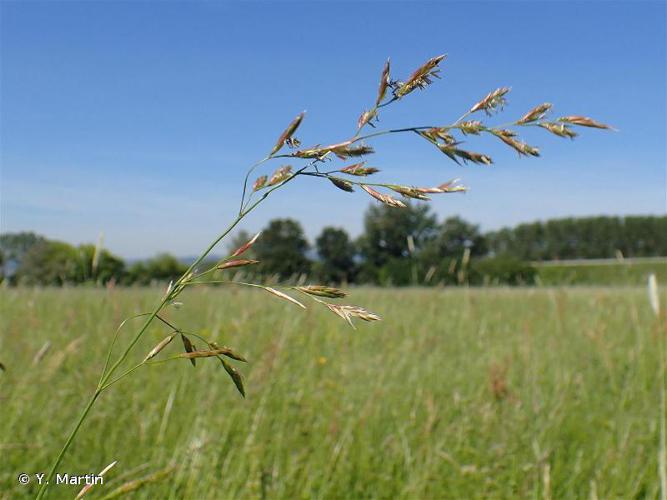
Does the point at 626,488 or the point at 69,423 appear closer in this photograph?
the point at 626,488

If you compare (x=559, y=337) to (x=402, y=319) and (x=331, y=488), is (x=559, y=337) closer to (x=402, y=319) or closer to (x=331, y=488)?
(x=402, y=319)

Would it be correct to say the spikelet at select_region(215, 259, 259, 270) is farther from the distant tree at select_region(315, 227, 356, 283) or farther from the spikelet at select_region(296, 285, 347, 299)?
the distant tree at select_region(315, 227, 356, 283)

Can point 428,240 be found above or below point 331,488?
above

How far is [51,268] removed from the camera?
5.01 meters

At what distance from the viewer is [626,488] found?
208 cm

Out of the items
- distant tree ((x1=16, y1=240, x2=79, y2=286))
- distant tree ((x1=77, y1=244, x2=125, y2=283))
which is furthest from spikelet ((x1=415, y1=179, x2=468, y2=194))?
distant tree ((x1=16, y1=240, x2=79, y2=286))

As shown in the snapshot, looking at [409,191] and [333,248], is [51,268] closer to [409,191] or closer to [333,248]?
[409,191]

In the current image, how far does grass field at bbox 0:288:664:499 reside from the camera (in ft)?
6.42

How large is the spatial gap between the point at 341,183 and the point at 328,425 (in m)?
2.01

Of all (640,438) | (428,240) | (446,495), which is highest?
(428,240)

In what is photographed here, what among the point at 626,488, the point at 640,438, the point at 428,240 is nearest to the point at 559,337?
the point at 640,438

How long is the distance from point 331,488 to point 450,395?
117 cm

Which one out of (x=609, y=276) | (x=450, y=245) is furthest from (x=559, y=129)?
(x=450, y=245)

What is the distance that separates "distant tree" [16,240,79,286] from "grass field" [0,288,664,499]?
40 cm
